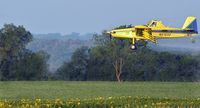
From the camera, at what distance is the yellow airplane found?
57.7m

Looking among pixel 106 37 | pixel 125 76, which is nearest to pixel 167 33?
pixel 106 37

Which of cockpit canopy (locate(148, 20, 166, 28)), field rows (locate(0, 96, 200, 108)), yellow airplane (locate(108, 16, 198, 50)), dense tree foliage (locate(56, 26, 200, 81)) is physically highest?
cockpit canopy (locate(148, 20, 166, 28))

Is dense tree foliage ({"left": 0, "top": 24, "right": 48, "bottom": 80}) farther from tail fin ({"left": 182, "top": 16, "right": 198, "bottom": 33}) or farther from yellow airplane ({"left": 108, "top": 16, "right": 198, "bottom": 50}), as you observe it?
tail fin ({"left": 182, "top": 16, "right": 198, "bottom": 33})

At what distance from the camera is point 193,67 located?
114125mm

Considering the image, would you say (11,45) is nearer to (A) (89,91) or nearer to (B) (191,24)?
(B) (191,24)

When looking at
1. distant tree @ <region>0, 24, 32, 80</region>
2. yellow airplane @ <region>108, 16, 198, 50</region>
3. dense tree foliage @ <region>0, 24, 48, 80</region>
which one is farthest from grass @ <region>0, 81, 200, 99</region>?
distant tree @ <region>0, 24, 32, 80</region>

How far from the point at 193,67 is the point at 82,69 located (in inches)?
686

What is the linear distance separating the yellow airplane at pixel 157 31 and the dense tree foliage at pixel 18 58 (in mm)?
48309

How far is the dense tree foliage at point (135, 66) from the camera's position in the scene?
Answer: 358 ft

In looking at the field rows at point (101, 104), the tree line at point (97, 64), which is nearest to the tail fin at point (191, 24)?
the field rows at point (101, 104)

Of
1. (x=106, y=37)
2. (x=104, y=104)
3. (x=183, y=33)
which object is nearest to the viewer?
(x=104, y=104)

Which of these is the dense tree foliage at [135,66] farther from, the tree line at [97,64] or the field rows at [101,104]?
the field rows at [101,104]

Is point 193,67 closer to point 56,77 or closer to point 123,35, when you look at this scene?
point 56,77

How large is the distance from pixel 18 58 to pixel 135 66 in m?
18.1
